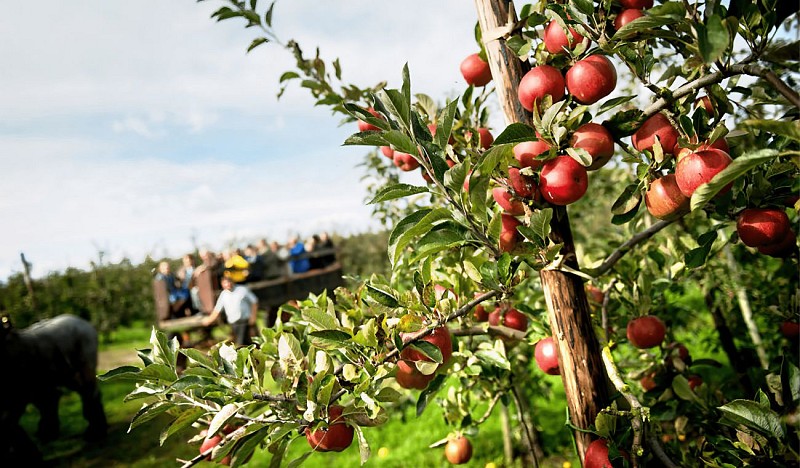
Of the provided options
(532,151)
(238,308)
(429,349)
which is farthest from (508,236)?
(238,308)

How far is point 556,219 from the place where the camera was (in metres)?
1.07

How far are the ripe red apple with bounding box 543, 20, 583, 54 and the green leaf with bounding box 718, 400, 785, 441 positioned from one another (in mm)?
756

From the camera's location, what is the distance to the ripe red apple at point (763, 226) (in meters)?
0.94

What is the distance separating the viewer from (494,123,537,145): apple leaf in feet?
2.82

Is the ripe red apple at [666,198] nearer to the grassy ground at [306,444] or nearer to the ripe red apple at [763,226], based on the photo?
the ripe red apple at [763,226]

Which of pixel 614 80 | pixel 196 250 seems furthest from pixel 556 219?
pixel 196 250

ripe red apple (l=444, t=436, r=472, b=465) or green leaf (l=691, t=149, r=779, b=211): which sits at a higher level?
green leaf (l=691, t=149, r=779, b=211)

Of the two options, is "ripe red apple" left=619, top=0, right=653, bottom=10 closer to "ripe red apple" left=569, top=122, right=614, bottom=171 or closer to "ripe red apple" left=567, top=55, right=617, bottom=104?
"ripe red apple" left=567, top=55, right=617, bottom=104

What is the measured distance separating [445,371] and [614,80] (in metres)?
0.79

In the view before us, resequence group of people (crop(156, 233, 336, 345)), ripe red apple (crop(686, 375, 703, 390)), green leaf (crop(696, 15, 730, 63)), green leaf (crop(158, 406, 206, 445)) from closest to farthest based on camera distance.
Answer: green leaf (crop(696, 15, 730, 63)) < green leaf (crop(158, 406, 206, 445)) < ripe red apple (crop(686, 375, 703, 390)) < group of people (crop(156, 233, 336, 345))

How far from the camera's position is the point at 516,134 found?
88cm

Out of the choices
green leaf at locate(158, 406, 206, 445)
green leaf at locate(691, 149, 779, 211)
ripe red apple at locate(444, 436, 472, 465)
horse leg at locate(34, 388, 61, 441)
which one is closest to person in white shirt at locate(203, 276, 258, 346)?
horse leg at locate(34, 388, 61, 441)

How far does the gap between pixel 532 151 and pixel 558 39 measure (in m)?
0.25

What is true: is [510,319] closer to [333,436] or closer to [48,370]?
[333,436]
